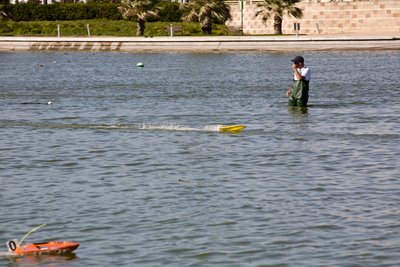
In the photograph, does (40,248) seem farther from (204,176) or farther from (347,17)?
(347,17)

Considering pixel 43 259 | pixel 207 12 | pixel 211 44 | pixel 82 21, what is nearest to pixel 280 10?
pixel 207 12

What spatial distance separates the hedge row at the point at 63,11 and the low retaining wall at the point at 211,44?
9.87 m

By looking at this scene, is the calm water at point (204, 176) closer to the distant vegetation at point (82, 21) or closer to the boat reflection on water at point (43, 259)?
the boat reflection on water at point (43, 259)

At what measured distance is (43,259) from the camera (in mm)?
15445

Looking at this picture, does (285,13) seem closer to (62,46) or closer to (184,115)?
(62,46)

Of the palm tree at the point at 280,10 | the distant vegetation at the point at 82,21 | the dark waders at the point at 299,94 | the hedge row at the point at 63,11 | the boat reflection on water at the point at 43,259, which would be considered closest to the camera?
the boat reflection on water at the point at 43,259

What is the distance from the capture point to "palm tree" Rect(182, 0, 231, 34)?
8444 centimetres

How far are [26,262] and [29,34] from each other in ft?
259

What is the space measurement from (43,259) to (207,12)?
70.0 meters

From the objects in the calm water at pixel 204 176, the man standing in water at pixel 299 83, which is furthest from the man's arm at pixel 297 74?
the calm water at pixel 204 176

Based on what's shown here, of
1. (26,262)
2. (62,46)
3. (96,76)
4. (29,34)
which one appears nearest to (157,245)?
(26,262)

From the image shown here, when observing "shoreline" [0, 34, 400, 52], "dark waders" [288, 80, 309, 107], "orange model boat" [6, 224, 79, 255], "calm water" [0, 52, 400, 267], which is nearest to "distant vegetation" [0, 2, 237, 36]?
"shoreline" [0, 34, 400, 52]

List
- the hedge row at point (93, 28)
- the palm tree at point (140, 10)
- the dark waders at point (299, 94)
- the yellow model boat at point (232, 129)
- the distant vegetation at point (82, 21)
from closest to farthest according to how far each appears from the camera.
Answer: the yellow model boat at point (232, 129), the dark waders at point (299, 94), the palm tree at point (140, 10), the hedge row at point (93, 28), the distant vegetation at point (82, 21)

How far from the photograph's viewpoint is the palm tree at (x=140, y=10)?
8700 centimetres
